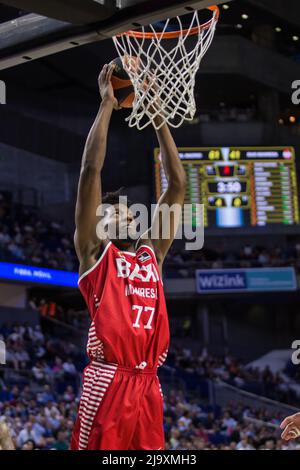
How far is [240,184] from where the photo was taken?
17453 millimetres

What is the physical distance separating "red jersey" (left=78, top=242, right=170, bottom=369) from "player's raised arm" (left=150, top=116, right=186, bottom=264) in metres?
0.21

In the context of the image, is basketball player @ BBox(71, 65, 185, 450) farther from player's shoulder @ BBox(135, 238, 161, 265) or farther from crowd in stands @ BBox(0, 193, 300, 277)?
crowd in stands @ BBox(0, 193, 300, 277)

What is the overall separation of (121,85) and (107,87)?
0.10 m

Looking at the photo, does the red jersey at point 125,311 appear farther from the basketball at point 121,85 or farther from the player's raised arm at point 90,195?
the basketball at point 121,85

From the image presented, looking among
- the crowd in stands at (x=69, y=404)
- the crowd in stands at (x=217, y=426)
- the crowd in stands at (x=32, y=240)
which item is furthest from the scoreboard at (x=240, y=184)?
the crowd in stands at (x=217, y=426)

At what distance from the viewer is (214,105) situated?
21.0 metres

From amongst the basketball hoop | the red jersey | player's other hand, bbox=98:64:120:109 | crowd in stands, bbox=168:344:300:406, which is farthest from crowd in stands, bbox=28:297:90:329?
the red jersey

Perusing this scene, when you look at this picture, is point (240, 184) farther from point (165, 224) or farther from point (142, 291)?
point (142, 291)

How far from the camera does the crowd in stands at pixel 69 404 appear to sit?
11359 mm

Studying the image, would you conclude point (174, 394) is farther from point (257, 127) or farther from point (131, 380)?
point (131, 380)

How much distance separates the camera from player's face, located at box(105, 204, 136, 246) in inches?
132

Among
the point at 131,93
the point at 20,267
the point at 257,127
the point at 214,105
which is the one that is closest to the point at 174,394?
the point at 20,267

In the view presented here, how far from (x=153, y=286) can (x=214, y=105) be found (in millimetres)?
18244
